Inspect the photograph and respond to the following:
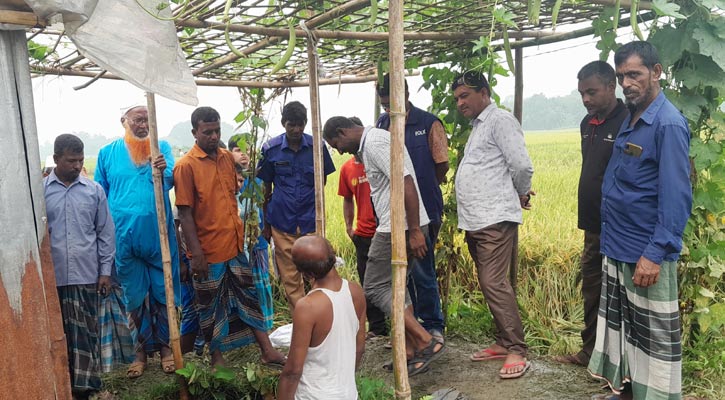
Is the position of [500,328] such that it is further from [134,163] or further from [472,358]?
[134,163]

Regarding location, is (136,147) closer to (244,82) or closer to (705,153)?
(244,82)

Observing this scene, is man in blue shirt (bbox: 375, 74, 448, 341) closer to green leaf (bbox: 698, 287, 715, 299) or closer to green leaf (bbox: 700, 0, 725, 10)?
green leaf (bbox: 698, 287, 715, 299)

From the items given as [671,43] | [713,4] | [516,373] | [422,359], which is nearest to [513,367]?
[516,373]

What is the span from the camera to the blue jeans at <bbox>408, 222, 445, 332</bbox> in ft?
13.5

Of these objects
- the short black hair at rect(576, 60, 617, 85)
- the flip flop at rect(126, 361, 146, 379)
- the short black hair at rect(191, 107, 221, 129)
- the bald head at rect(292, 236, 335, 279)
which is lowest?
the flip flop at rect(126, 361, 146, 379)

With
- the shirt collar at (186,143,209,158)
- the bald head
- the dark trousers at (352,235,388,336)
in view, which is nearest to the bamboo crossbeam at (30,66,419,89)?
the shirt collar at (186,143,209,158)

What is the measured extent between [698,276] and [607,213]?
975 millimetres

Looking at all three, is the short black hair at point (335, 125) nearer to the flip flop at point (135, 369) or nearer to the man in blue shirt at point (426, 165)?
the man in blue shirt at point (426, 165)

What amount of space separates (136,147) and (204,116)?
0.70m

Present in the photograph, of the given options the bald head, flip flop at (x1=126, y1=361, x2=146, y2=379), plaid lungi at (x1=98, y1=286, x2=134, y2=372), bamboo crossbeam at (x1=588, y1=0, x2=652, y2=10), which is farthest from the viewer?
flip flop at (x1=126, y1=361, x2=146, y2=379)

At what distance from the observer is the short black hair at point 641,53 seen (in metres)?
2.89

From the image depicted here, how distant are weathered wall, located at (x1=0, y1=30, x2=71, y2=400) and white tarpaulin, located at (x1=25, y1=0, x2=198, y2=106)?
0.99ft

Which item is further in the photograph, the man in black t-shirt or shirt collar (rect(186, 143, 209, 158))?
shirt collar (rect(186, 143, 209, 158))

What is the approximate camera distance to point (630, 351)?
3086 mm
